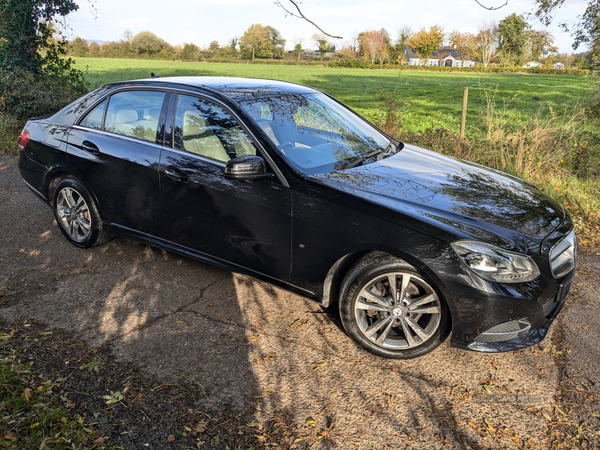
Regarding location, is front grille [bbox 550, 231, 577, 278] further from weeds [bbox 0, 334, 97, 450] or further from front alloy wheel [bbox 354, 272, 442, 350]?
weeds [bbox 0, 334, 97, 450]

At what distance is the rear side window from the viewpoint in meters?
4.55

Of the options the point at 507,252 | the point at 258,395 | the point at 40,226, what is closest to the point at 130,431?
the point at 258,395

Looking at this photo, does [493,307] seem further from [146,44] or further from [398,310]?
[146,44]

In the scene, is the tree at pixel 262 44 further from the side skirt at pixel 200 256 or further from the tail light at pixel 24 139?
the side skirt at pixel 200 256

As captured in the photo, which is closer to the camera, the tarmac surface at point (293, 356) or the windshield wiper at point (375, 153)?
the tarmac surface at point (293, 356)

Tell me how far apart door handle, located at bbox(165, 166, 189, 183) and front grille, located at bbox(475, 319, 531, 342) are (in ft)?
8.19

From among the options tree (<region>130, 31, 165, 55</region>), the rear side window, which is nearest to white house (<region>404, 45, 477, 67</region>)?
tree (<region>130, 31, 165, 55</region>)

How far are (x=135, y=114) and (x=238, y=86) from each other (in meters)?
0.99

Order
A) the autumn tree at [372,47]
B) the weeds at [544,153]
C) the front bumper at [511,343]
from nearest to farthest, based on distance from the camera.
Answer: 1. the front bumper at [511,343]
2. the weeds at [544,153]
3. the autumn tree at [372,47]

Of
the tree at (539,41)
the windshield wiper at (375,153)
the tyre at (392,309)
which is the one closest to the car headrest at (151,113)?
the windshield wiper at (375,153)

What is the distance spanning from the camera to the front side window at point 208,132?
3662 millimetres

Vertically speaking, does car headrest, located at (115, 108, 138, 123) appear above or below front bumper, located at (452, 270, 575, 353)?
above

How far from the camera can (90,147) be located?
4504 millimetres

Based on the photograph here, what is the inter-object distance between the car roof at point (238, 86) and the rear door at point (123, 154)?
0.26 m
